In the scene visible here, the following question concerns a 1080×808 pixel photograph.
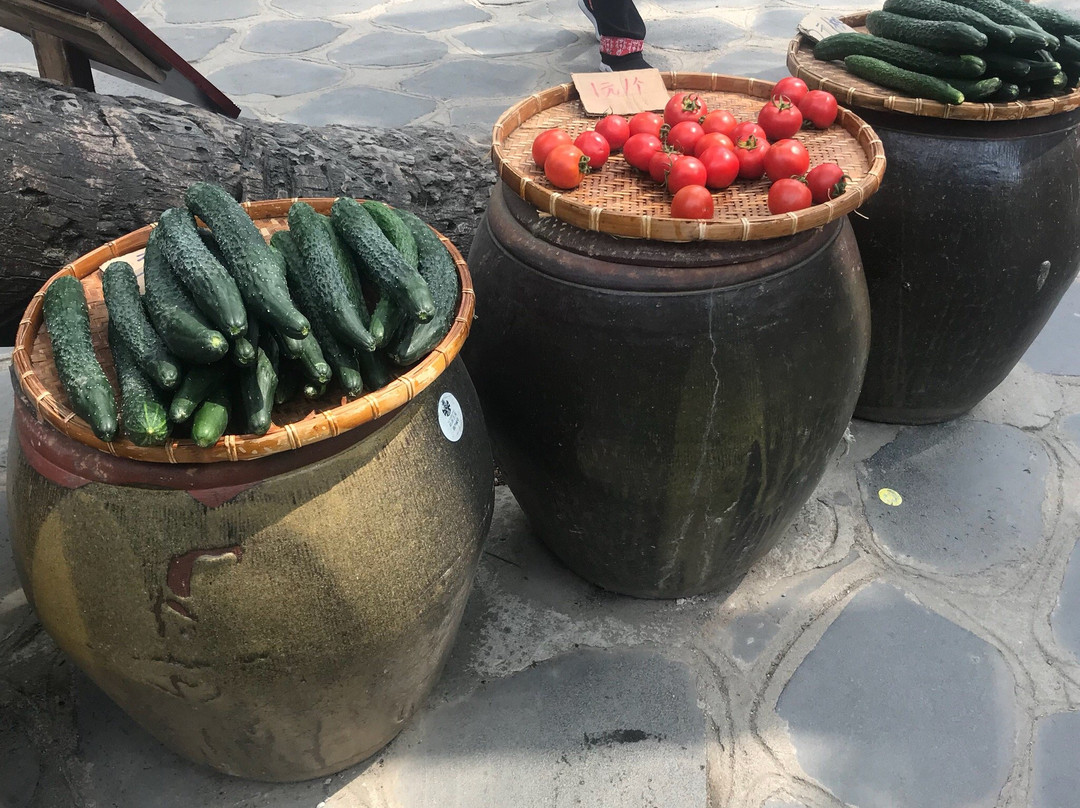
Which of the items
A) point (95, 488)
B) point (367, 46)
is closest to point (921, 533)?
point (95, 488)

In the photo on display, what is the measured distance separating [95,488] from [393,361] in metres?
0.68

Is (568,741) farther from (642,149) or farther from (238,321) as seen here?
(642,149)

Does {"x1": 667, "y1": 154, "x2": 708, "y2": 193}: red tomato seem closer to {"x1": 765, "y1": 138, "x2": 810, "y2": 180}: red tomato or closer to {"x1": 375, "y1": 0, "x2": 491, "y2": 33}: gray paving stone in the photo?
{"x1": 765, "y1": 138, "x2": 810, "y2": 180}: red tomato

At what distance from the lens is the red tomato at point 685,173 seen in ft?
7.86

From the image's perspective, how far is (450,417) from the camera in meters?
2.20

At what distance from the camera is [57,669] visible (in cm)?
283

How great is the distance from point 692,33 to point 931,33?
567 cm

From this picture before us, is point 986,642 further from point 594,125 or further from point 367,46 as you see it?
point 367,46

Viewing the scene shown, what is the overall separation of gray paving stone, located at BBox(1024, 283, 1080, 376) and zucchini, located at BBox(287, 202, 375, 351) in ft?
12.4

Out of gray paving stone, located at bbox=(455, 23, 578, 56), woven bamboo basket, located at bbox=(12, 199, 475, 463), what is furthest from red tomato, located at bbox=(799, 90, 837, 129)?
gray paving stone, located at bbox=(455, 23, 578, 56)

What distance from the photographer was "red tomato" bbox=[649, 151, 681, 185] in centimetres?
246

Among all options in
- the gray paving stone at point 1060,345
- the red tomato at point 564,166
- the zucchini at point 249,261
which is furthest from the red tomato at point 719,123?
the gray paving stone at point 1060,345

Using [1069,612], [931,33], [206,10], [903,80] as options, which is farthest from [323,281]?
[206,10]

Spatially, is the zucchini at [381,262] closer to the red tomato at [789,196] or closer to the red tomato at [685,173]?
the red tomato at [685,173]
